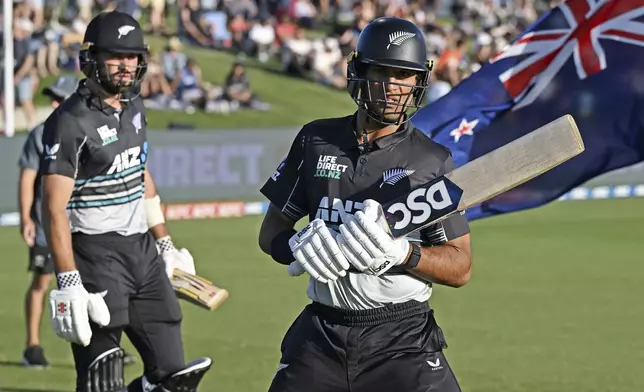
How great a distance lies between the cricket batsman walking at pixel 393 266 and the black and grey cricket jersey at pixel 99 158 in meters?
2.09

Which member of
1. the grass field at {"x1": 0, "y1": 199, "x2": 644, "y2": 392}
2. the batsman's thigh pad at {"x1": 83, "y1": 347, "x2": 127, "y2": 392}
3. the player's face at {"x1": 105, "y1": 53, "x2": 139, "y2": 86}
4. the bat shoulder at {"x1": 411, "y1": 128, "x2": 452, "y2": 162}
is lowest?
the grass field at {"x1": 0, "y1": 199, "x2": 644, "y2": 392}

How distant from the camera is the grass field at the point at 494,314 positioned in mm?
9461

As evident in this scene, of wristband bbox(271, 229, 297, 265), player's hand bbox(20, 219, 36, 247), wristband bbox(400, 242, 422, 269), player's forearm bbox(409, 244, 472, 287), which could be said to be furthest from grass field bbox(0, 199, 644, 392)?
wristband bbox(400, 242, 422, 269)

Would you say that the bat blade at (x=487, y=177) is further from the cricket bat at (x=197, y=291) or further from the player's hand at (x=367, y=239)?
the cricket bat at (x=197, y=291)

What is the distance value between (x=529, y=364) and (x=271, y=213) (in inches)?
191

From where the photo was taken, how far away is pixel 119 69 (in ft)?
23.2

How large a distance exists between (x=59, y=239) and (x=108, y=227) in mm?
517

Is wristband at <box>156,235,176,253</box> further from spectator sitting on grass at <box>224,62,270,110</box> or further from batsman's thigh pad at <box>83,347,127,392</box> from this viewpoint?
spectator sitting on grass at <box>224,62,270,110</box>

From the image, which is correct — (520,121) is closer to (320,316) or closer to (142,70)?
(142,70)

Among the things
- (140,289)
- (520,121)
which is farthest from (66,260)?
(520,121)

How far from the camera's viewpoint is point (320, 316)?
5.28 m

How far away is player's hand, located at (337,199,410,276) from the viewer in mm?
4555

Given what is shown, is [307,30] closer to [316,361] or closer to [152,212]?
[152,212]

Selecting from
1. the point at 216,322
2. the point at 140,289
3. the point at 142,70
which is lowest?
the point at 216,322
